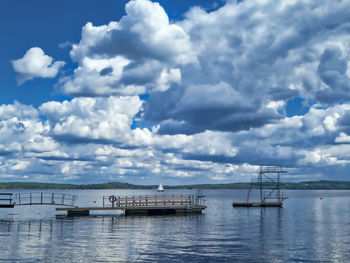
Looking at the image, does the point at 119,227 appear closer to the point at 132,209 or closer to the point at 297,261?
the point at 132,209

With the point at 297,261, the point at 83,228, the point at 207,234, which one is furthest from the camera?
the point at 83,228

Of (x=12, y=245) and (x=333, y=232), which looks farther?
(x=333, y=232)

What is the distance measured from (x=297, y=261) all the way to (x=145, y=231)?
65.0 feet

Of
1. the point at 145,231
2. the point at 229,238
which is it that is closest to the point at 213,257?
the point at 229,238

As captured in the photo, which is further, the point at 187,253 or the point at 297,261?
the point at 187,253

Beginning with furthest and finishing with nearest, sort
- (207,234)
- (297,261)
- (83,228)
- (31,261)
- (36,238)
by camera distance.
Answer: (83,228), (207,234), (36,238), (297,261), (31,261)

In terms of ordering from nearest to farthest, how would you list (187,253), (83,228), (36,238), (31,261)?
1. (31,261)
2. (187,253)
3. (36,238)
4. (83,228)

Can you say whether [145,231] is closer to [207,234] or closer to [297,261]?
[207,234]

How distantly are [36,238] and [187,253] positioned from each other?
15.9 metres

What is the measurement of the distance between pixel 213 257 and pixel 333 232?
81.7ft

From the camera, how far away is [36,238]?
3722 centimetres

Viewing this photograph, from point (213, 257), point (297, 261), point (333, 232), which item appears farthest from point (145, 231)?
point (333, 232)

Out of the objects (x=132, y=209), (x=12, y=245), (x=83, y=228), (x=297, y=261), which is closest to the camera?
(x=297, y=261)

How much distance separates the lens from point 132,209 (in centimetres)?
6569
